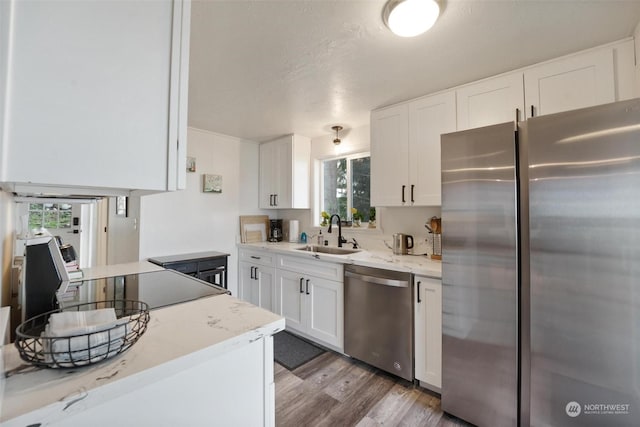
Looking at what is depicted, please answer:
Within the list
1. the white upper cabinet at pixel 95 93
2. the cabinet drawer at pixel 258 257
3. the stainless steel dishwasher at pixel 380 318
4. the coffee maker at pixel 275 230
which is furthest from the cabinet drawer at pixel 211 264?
A: the white upper cabinet at pixel 95 93

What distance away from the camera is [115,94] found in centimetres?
64

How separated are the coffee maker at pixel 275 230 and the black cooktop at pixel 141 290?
2.06m

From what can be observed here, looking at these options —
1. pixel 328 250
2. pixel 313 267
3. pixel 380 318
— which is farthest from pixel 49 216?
pixel 380 318

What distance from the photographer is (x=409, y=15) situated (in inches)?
49.6

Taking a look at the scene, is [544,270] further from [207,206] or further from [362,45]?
[207,206]

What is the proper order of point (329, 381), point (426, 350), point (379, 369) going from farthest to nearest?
point (379, 369), point (329, 381), point (426, 350)

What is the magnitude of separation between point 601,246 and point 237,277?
3.32 metres

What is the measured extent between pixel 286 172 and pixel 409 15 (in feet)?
7.71

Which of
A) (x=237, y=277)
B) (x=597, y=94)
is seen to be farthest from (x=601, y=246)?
(x=237, y=277)

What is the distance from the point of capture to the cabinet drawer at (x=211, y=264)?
2861mm

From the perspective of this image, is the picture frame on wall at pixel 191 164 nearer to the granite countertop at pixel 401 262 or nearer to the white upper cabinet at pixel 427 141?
the granite countertop at pixel 401 262

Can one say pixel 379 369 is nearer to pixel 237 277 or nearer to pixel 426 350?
pixel 426 350

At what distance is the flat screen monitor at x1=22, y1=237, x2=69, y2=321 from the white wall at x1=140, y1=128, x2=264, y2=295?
177cm

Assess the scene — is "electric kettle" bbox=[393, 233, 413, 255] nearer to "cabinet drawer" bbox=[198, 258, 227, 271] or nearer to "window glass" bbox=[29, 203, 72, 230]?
"cabinet drawer" bbox=[198, 258, 227, 271]
